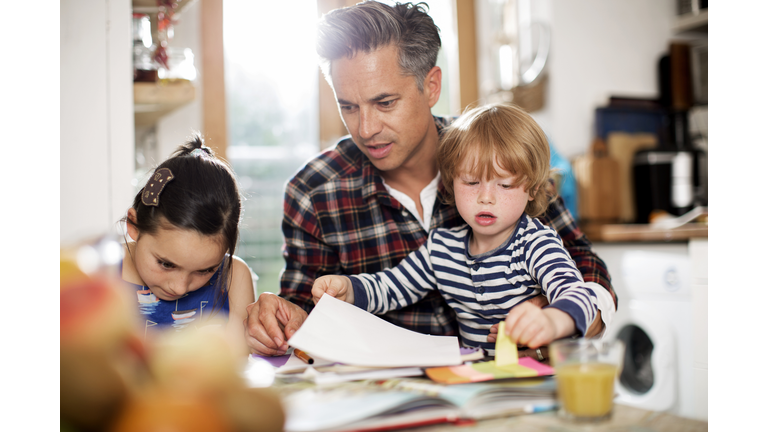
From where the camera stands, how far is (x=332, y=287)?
90cm

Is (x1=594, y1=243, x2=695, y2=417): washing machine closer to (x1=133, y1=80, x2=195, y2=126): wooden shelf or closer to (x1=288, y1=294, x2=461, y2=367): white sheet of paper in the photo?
(x1=288, y1=294, x2=461, y2=367): white sheet of paper

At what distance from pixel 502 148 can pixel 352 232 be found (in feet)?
1.59

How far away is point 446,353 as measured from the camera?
653 mm

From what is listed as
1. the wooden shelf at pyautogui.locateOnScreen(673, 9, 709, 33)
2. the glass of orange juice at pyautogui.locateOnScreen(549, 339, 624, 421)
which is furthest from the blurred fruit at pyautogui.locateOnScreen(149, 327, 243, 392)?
the wooden shelf at pyautogui.locateOnScreen(673, 9, 709, 33)

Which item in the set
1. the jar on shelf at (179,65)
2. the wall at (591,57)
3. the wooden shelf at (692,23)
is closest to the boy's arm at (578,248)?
the jar on shelf at (179,65)

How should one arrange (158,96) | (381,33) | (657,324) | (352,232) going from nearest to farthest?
(381,33)
(352,232)
(158,96)
(657,324)

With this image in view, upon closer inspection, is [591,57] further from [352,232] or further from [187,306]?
[187,306]

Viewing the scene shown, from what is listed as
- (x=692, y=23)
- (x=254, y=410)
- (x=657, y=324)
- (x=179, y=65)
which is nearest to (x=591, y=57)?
(x=692, y=23)

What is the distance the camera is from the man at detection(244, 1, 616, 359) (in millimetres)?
1169

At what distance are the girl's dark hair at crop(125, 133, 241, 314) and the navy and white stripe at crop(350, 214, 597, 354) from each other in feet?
0.83

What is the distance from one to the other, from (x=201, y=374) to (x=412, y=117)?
0.95 meters
